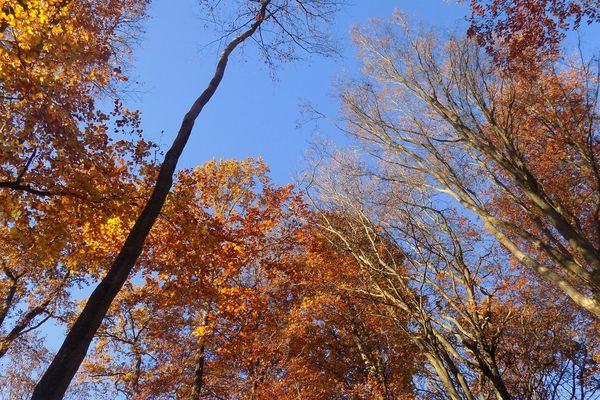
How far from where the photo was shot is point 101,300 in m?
4.80

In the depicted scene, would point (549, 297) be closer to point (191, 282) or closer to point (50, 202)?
point (191, 282)

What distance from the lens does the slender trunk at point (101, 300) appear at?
4.21m

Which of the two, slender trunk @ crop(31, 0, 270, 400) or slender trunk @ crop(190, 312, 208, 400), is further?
slender trunk @ crop(190, 312, 208, 400)

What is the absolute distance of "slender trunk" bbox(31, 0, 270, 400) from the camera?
4.21 metres

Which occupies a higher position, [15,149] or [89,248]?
[89,248]

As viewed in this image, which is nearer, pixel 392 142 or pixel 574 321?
pixel 392 142

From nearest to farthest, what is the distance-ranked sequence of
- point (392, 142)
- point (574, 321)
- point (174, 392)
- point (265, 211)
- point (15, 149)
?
point (15, 149)
point (392, 142)
point (574, 321)
point (265, 211)
point (174, 392)

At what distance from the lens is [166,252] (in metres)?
9.70

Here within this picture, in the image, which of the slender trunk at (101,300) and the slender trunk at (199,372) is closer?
the slender trunk at (101,300)

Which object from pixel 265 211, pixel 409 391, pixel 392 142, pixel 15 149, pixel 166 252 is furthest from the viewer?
pixel 265 211

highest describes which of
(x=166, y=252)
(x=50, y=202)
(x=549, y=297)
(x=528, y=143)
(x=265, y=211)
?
(x=528, y=143)

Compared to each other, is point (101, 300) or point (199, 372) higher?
point (199, 372)

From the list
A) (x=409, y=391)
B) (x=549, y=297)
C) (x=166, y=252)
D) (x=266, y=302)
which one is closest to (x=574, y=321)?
(x=549, y=297)

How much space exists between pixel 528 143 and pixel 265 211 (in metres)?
8.55
